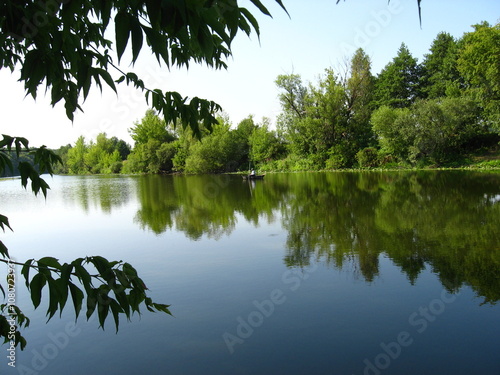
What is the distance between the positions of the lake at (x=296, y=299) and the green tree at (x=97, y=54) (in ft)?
8.75

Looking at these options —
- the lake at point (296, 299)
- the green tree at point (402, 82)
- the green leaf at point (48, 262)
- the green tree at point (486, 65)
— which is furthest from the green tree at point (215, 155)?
the green leaf at point (48, 262)

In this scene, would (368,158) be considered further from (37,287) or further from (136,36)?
(136,36)

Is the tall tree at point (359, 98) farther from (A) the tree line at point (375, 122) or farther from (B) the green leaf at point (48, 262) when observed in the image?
(B) the green leaf at point (48, 262)

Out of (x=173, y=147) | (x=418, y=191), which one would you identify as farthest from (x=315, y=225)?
(x=173, y=147)

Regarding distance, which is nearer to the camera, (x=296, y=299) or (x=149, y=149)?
(x=296, y=299)

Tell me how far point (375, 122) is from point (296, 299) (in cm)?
3590

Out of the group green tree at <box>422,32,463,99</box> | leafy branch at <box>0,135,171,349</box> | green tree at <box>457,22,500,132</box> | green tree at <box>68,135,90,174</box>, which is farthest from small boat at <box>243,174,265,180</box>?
green tree at <box>68,135,90,174</box>

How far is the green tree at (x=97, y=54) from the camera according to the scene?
992 millimetres

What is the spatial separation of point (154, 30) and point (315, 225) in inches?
407

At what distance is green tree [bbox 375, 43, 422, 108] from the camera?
50.7 m

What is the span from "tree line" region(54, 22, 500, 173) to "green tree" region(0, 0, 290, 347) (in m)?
32.9

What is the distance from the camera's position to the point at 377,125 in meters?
38.2

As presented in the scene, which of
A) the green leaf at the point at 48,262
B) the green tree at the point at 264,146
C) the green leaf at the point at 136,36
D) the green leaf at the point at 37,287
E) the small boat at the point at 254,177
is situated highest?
the green tree at the point at 264,146

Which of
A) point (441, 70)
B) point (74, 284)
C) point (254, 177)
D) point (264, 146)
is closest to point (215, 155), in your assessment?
point (264, 146)
